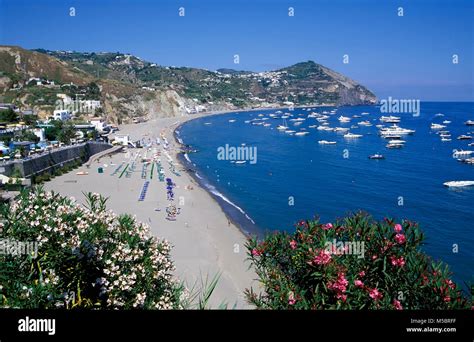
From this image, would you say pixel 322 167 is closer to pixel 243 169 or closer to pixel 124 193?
pixel 243 169

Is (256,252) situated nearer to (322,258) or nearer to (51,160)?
(322,258)

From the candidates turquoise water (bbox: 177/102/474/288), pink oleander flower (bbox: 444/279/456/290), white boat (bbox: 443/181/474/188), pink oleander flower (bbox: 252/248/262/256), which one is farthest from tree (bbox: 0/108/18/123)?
pink oleander flower (bbox: 444/279/456/290)

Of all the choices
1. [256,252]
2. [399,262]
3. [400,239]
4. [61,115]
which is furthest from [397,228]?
[61,115]

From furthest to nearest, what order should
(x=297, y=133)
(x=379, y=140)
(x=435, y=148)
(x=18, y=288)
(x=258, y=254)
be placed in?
(x=297, y=133)
(x=379, y=140)
(x=435, y=148)
(x=258, y=254)
(x=18, y=288)

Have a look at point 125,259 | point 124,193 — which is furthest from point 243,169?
point 125,259

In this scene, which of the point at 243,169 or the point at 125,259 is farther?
the point at 243,169

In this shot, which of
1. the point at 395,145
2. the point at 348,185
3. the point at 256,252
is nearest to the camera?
the point at 256,252

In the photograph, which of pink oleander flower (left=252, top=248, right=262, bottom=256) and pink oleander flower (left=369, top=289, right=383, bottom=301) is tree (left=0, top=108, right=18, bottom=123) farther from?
pink oleander flower (left=369, top=289, right=383, bottom=301)

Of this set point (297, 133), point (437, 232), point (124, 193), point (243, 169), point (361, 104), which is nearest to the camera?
point (437, 232)
